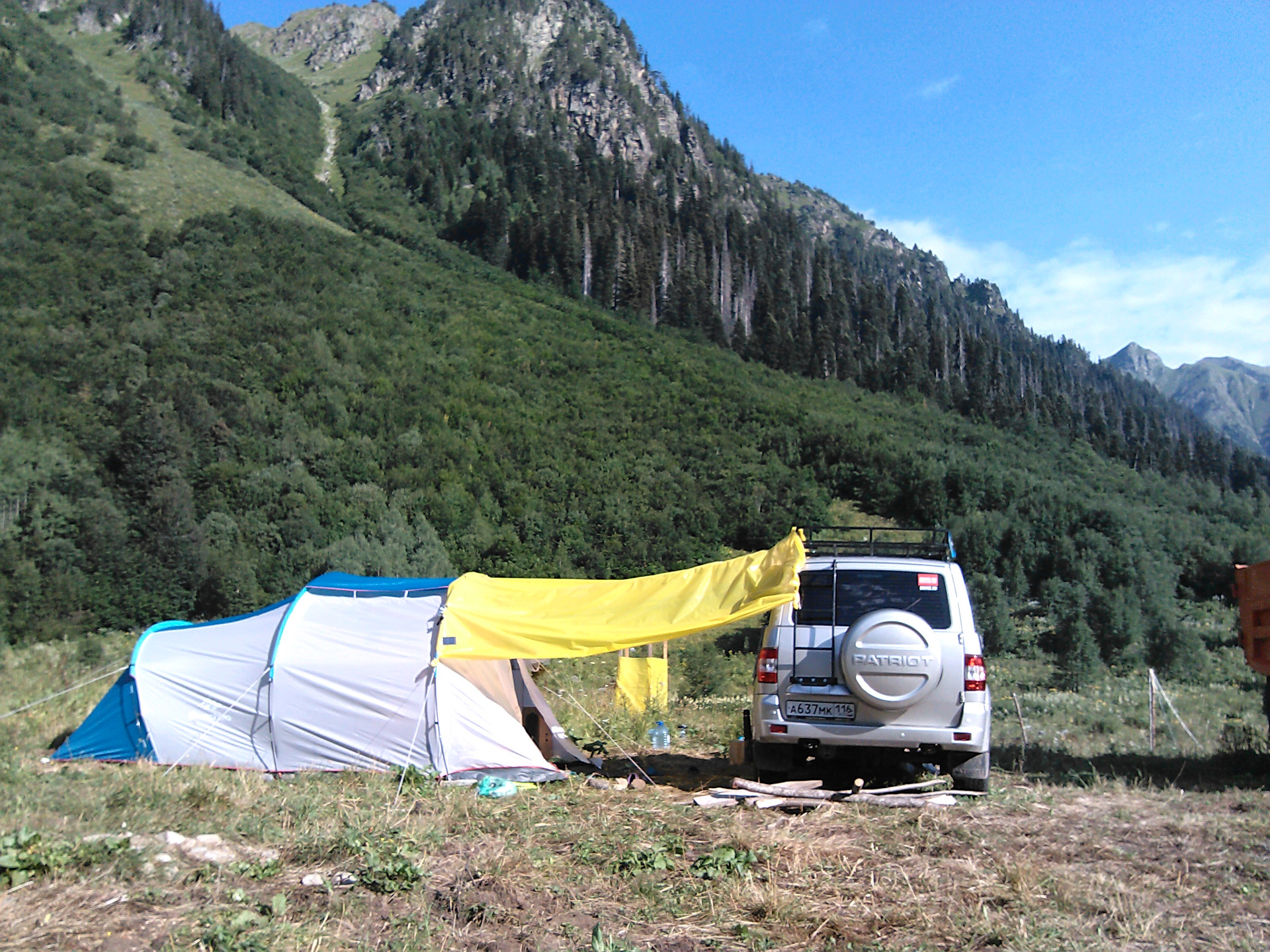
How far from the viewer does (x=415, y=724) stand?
8.68 meters

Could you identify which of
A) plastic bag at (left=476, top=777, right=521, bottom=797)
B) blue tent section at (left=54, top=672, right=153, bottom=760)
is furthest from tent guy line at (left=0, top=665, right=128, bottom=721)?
plastic bag at (left=476, top=777, right=521, bottom=797)

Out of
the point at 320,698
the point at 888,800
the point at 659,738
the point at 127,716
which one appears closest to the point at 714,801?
the point at 888,800

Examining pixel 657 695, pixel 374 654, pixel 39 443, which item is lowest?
pixel 657 695

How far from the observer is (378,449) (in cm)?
4331

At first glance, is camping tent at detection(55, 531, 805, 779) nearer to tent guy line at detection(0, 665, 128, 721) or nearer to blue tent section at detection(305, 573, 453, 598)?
blue tent section at detection(305, 573, 453, 598)

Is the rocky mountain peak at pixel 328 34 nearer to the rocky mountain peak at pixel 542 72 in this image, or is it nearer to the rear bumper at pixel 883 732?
the rocky mountain peak at pixel 542 72

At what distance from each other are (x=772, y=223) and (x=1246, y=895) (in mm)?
105586

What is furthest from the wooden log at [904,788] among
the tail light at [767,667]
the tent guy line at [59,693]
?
the tent guy line at [59,693]

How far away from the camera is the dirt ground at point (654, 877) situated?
173 inches

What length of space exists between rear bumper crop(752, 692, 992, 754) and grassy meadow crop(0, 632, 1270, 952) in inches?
18.9

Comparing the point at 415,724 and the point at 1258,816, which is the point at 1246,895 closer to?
the point at 1258,816

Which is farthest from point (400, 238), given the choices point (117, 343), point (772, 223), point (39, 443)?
point (772, 223)

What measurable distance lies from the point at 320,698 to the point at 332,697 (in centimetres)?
12

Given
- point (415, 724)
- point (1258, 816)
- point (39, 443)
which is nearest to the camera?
point (1258, 816)
